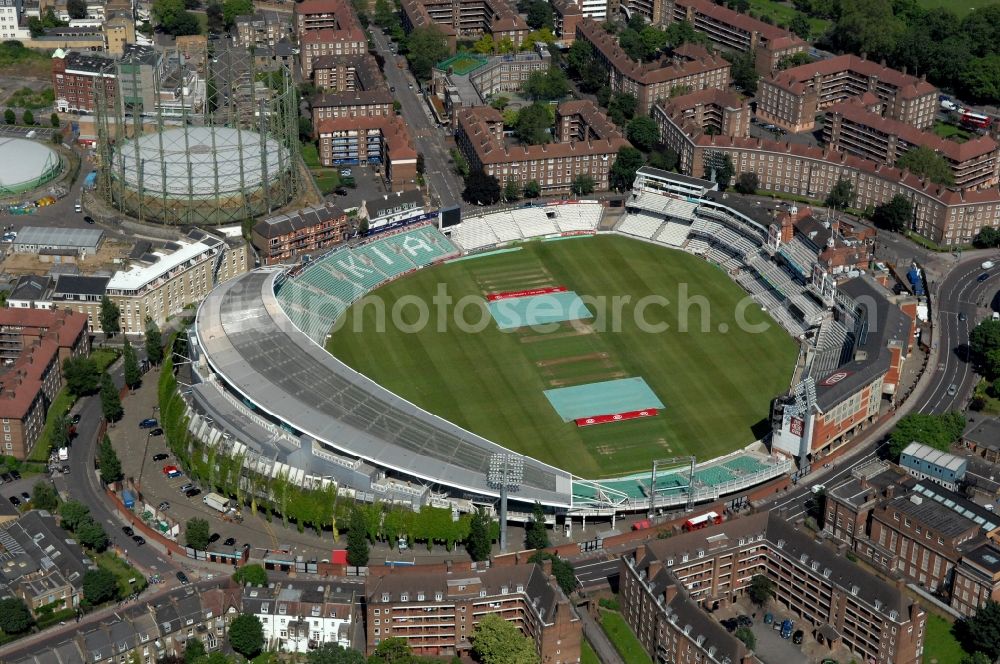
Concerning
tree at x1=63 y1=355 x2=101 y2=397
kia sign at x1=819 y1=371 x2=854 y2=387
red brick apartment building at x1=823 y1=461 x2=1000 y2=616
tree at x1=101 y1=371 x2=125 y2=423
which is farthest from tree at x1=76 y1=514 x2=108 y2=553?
kia sign at x1=819 y1=371 x2=854 y2=387

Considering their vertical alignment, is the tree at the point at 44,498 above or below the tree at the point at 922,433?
below

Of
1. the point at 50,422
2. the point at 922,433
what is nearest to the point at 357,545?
the point at 50,422

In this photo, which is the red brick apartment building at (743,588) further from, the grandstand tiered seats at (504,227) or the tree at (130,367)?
the grandstand tiered seats at (504,227)

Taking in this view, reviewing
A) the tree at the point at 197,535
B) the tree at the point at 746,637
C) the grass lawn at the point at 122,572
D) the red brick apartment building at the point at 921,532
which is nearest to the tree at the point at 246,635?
the grass lawn at the point at 122,572

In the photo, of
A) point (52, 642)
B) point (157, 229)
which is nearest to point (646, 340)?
point (157, 229)

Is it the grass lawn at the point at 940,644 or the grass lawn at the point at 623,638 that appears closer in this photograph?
the grass lawn at the point at 623,638

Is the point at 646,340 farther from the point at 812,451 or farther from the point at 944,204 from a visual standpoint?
the point at 944,204
